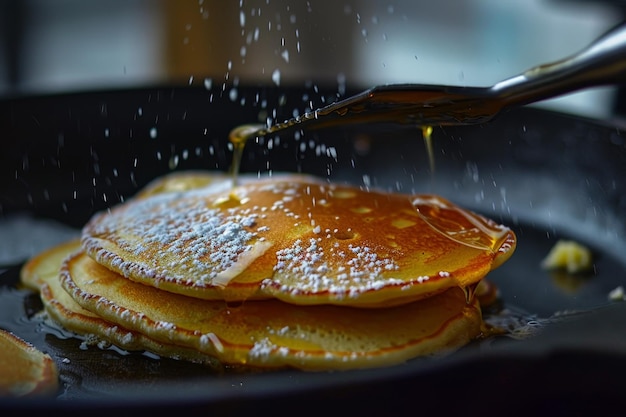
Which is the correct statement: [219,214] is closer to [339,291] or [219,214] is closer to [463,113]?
[339,291]

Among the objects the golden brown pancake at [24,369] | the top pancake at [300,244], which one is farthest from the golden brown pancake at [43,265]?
the golden brown pancake at [24,369]

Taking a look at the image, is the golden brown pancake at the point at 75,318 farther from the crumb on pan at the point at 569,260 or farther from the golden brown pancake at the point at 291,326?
the crumb on pan at the point at 569,260

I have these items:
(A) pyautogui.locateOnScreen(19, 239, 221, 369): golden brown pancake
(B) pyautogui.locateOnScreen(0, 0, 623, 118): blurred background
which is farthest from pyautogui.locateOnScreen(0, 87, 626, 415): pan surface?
(B) pyautogui.locateOnScreen(0, 0, 623, 118): blurred background

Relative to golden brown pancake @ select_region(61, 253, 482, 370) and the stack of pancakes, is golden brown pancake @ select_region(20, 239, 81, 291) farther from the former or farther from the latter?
golden brown pancake @ select_region(61, 253, 482, 370)

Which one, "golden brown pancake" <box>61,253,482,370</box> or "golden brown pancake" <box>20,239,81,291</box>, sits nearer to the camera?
"golden brown pancake" <box>61,253,482,370</box>

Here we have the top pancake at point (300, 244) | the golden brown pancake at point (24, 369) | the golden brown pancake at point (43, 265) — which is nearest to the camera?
the golden brown pancake at point (24, 369)

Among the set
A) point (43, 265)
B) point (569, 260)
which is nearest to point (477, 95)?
point (569, 260)

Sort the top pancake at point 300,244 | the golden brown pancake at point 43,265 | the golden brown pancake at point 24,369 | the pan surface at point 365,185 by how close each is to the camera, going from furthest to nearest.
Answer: the golden brown pancake at point 43,265 → the top pancake at point 300,244 → the golden brown pancake at point 24,369 → the pan surface at point 365,185
